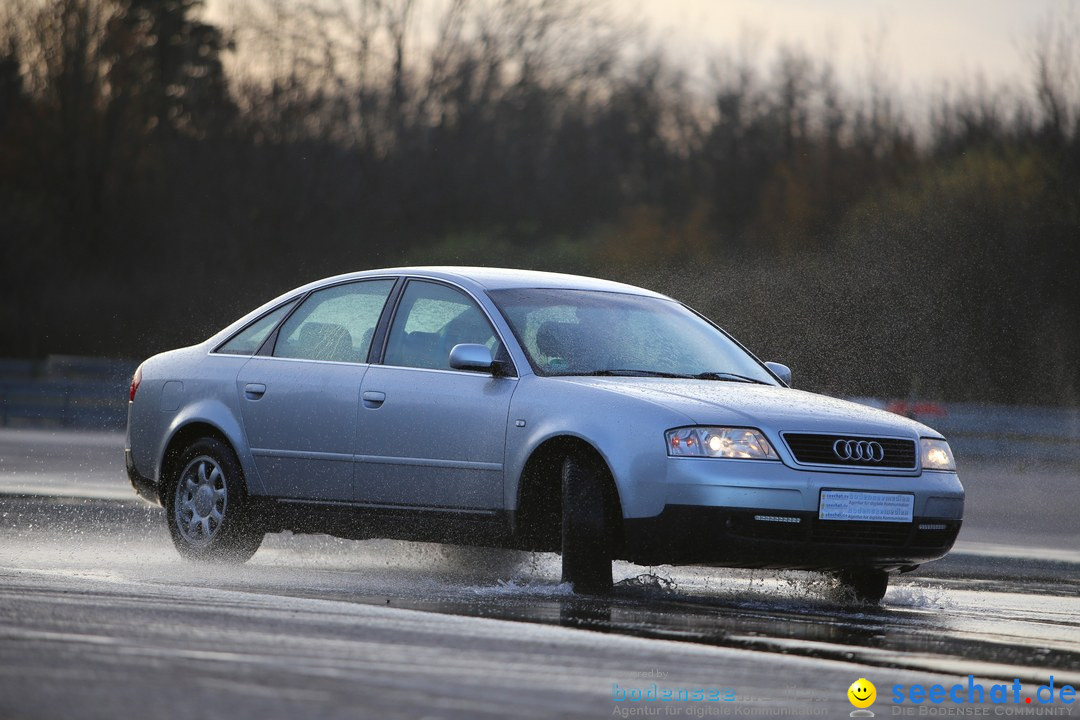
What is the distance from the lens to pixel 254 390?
966 cm

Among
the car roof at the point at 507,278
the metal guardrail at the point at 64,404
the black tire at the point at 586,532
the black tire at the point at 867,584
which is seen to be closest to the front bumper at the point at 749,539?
the black tire at the point at 586,532

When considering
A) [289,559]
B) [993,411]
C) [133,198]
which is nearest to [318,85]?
[133,198]

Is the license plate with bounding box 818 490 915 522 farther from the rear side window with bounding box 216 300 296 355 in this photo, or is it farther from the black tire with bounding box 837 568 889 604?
the rear side window with bounding box 216 300 296 355

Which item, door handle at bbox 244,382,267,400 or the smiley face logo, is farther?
door handle at bbox 244,382,267,400

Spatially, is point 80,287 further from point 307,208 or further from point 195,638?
point 195,638

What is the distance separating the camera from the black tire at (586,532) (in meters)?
7.96

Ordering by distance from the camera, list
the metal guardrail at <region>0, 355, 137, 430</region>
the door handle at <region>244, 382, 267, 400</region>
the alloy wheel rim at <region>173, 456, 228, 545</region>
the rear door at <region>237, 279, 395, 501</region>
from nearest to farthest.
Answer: the rear door at <region>237, 279, 395, 501</region>, the door handle at <region>244, 382, 267, 400</region>, the alloy wheel rim at <region>173, 456, 228, 545</region>, the metal guardrail at <region>0, 355, 137, 430</region>

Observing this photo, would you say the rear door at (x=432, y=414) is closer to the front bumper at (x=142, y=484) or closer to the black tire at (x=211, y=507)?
the black tire at (x=211, y=507)

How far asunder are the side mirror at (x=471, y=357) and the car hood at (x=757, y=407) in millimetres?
413

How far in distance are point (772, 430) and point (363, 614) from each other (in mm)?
2181

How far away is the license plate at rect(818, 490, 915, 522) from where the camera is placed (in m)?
8.00

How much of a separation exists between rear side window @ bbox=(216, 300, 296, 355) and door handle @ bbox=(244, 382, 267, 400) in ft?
0.89

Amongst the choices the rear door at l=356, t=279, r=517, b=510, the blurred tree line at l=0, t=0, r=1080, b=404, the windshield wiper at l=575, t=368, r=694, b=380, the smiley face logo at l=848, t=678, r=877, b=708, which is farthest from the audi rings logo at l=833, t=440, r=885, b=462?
the blurred tree line at l=0, t=0, r=1080, b=404

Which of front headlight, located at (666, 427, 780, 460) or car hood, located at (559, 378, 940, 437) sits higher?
car hood, located at (559, 378, 940, 437)
